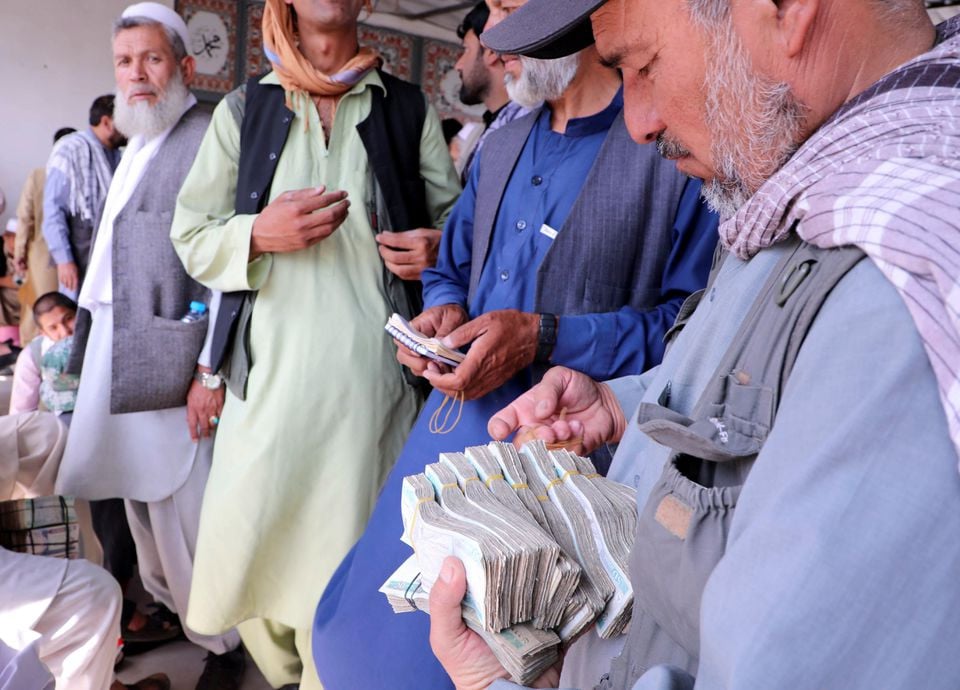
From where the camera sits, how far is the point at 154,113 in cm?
327

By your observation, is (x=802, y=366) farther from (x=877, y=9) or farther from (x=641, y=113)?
(x=641, y=113)

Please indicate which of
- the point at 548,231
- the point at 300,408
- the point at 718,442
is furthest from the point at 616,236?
the point at 718,442

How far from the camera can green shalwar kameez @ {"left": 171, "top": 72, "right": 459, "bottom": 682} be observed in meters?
2.62

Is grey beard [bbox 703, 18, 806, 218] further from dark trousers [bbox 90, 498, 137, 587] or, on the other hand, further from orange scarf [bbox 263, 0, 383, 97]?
dark trousers [bbox 90, 498, 137, 587]

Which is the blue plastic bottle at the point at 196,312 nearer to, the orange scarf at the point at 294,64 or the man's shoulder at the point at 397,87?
the orange scarf at the point at 294,64

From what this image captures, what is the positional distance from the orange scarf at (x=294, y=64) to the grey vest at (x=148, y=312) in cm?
75

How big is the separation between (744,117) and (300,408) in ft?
Result: 6.05

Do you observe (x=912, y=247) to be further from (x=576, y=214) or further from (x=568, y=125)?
(x=568, y=125)

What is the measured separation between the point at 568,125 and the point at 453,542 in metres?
1.31

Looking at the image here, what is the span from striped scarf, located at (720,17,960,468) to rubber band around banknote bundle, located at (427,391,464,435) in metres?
1.28

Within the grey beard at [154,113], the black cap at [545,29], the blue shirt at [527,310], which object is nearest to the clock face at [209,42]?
the grey beard at [154,113]

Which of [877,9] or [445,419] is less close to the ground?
[877,9]

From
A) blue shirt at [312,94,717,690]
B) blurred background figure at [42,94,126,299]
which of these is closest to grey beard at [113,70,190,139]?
blue shirt at [312,94,717,690]

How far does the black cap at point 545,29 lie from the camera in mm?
1200
